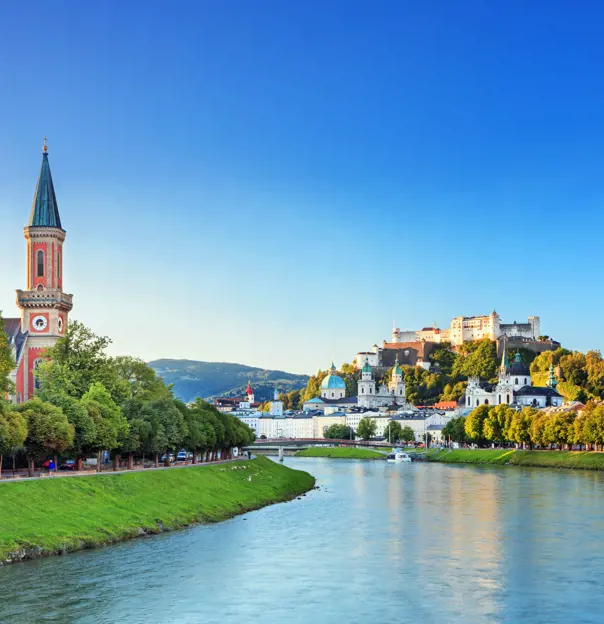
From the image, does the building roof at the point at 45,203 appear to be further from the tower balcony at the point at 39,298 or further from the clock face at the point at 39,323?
the clock face at the point at 39,323

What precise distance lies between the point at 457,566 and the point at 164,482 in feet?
75.8

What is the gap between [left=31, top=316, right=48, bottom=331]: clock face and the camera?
261 ft

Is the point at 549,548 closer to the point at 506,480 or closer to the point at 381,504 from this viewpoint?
the point at 381,504

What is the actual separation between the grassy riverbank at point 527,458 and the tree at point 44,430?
64726mm

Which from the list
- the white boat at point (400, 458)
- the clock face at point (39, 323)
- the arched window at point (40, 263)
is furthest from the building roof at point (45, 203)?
the white boat at point (400, 458)

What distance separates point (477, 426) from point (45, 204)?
76850 millimetres

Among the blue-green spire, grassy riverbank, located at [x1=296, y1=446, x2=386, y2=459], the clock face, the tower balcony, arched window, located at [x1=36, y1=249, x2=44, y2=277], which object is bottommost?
grassy riverbank, located at [x1=296, y1=446, x2=386, y2=459]

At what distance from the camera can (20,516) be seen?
40938mm

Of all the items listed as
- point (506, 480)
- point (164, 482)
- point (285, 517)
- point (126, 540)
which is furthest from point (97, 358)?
point (506, 480)

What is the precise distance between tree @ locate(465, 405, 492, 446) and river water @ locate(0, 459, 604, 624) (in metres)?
76.9

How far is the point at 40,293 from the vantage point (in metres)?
79.5

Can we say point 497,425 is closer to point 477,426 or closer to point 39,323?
point 477,426

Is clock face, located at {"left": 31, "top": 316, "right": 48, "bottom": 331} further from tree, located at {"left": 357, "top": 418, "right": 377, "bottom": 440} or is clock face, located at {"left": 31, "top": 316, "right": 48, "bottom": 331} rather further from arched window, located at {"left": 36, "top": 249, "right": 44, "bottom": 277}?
tree, located at {"left": 357, "top": 418, "right": 377, "bottom": 440}

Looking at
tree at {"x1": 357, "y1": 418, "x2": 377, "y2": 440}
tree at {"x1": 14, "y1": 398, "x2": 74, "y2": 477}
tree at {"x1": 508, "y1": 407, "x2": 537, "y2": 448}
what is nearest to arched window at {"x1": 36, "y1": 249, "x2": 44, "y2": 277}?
tree at {"x1": 14, "y1": 398, "x2": 74, "y2": 477}
